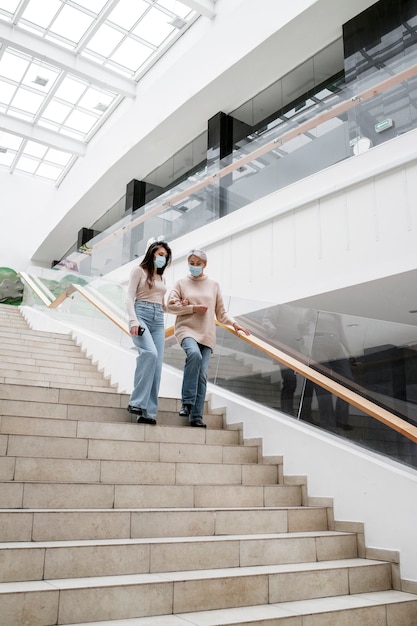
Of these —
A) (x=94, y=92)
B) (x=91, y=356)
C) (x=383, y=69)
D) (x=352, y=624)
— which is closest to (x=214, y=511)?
(x=352, y=624)

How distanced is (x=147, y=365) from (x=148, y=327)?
18.7 inches

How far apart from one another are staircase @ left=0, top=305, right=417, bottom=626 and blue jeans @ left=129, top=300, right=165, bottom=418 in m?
0.23

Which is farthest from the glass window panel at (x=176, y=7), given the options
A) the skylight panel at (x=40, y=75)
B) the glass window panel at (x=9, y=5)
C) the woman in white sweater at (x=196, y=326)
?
the woman in white sweater at (x=196, y=326)

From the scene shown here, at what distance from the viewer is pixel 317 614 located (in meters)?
2.87

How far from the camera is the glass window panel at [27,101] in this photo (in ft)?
55.8

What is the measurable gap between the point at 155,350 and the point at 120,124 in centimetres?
1247

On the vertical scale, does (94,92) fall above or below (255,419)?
above

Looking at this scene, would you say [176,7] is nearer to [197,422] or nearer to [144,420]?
[197,422]

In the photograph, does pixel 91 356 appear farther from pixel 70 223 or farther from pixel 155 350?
pixel 70 223

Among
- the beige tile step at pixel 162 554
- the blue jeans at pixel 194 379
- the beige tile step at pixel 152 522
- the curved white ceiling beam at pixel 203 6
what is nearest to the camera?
the beige tile step at pixel 162 554

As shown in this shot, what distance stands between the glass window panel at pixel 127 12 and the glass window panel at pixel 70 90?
307 cm

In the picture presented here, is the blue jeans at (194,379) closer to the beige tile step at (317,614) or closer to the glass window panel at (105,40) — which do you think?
the beige tile step at (317,614)

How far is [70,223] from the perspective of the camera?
68.0 ft

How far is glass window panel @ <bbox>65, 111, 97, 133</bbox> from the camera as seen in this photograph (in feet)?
58.7
